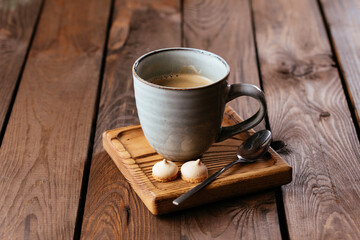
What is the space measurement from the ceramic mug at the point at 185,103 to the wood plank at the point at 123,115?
9 cm

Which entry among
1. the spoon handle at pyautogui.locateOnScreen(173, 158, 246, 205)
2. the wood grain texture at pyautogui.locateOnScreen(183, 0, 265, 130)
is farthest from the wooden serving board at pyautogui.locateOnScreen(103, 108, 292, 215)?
the wood grain texture at pyautogui.locateOnScreen(183, 0, 265, 130)

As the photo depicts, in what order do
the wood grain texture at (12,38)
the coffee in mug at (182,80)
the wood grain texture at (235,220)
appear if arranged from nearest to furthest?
the wood grain texture at (235,220)
the coffee in mug at (182,80)
the wood grain texture at (12,38)

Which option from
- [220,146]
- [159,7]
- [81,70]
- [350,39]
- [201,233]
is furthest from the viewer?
[159,7]

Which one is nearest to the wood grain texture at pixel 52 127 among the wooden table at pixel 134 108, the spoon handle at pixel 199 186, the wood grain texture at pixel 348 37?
the wooden table at pixel 134 108

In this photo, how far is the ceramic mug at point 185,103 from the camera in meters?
0.70

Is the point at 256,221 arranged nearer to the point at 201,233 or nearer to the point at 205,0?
the point at 201,233

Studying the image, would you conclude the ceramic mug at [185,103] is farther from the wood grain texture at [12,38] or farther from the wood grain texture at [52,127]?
the wood grain texture at [12,38]

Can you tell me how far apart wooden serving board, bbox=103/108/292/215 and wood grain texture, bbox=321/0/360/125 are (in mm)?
286

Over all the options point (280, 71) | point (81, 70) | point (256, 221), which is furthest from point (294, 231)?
point (81, 70)

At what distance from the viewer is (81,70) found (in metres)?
1.14

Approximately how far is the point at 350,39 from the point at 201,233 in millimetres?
790

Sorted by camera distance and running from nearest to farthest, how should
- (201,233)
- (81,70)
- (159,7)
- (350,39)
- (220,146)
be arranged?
(201,233) → (220,146) → (81,70) → (350,39) → (159,7)

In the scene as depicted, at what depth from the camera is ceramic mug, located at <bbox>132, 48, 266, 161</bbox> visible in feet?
2.30

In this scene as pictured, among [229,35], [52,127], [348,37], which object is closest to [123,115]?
[52,127]
